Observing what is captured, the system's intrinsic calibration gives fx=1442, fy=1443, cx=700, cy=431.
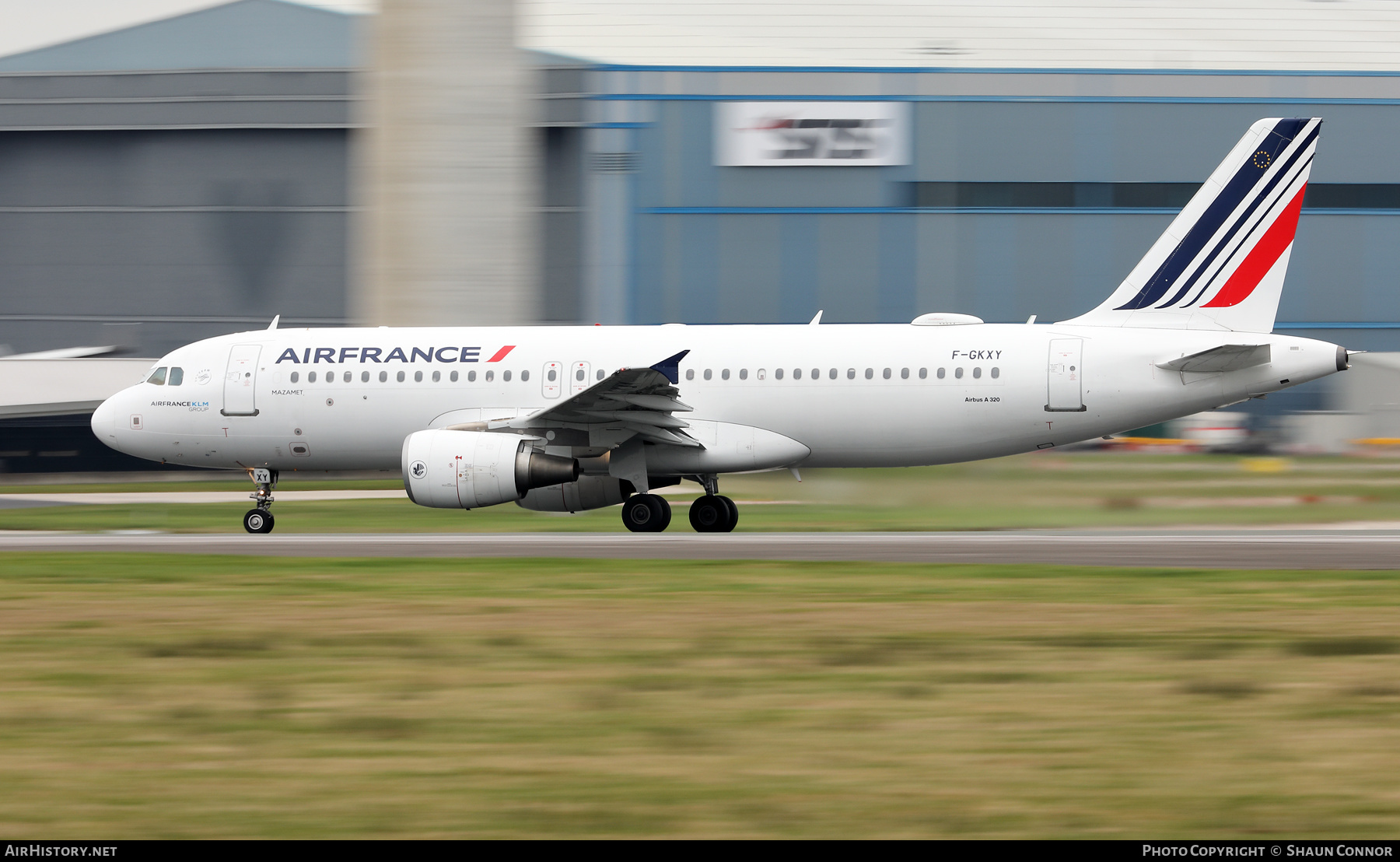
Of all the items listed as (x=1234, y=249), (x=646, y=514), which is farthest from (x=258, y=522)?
(x=1234, y=249)

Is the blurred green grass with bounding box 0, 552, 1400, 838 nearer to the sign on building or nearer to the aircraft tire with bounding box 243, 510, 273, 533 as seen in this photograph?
the aircraft tire with bounding box 243, 510, 273, 533

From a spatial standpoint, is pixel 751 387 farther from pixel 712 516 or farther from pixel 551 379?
pixel 551 379

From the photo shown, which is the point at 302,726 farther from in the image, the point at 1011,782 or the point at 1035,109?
the point at 1035,109

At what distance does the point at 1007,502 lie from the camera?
22.9 m

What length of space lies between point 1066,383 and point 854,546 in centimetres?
475

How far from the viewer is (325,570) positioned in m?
16.9

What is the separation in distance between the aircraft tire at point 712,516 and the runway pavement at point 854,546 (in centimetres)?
43

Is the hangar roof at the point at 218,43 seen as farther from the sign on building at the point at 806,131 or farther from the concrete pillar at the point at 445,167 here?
the concrete pillar at the point at 445,167

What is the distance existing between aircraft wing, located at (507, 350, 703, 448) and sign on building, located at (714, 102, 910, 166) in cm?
2091

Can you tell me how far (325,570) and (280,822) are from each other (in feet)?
33.5

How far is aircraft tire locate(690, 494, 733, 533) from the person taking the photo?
896 inches

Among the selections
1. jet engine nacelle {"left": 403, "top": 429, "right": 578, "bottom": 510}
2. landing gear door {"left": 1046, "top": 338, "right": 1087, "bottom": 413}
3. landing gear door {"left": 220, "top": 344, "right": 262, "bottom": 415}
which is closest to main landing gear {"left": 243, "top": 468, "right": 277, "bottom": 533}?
landing gear door {"left": 220, "top": 344, "right": 262, "bottom": 415}

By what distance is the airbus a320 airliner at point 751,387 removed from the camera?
2117 centimetres

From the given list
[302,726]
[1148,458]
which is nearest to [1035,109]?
[1148,458]
